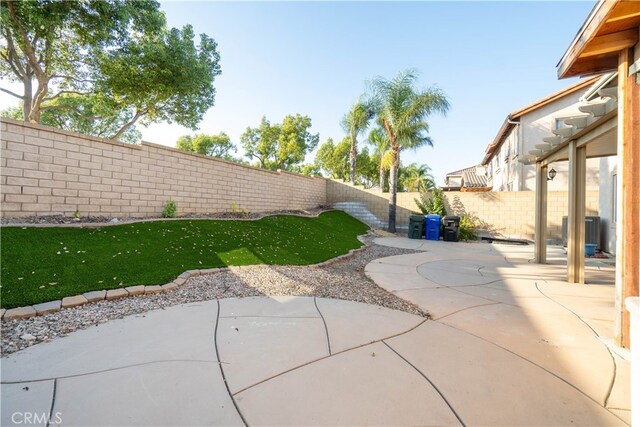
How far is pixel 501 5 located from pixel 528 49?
1.39m

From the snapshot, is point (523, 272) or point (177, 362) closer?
point (177, 362)

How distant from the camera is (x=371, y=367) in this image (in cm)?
201

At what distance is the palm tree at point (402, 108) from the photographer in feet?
40.8

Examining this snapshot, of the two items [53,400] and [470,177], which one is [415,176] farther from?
[53,400]

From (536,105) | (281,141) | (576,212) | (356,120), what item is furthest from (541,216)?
(281,141)

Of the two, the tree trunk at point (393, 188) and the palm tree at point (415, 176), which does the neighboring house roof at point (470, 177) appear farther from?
the tree trunk at point (393, 188)

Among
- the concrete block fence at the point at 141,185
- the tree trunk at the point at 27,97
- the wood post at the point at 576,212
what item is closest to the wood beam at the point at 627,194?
the wood post at the point at 576,212

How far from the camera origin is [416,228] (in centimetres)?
1188

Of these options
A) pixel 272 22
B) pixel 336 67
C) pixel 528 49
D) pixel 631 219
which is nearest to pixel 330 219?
pixel 336 67

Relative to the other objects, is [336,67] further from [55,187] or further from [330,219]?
[55,187]

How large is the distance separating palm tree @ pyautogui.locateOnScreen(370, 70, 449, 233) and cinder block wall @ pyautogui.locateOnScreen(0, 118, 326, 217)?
7.36m

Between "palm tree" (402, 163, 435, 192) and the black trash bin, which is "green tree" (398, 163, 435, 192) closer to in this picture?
"palm tree" (402, 163, 435, 192)

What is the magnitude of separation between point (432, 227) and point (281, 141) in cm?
1744

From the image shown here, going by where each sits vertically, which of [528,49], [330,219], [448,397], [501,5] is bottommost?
[448,397]
